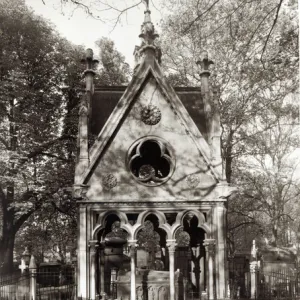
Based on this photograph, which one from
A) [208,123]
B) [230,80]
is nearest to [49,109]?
[230,80]

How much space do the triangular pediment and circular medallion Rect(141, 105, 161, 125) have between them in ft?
0.30

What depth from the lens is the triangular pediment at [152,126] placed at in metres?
12.3

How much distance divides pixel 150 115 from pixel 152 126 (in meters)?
0.33

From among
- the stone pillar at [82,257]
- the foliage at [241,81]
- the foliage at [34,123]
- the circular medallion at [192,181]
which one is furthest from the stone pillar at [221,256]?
the foliage at [34,123]

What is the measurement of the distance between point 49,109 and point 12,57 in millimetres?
3381

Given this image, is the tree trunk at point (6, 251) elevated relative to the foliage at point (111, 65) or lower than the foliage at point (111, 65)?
lower

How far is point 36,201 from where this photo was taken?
2217cm

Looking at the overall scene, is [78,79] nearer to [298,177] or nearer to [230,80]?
[230,80]

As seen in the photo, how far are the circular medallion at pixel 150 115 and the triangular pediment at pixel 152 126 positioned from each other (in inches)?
3.6

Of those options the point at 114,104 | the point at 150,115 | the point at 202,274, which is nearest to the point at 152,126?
the point at 150,115

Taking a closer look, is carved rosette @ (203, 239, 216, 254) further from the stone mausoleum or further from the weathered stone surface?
the weathered stone surface

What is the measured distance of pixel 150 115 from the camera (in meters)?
12.6

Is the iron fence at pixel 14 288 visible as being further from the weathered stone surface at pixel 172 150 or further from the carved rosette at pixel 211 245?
the carved rosette at pixel 211 245

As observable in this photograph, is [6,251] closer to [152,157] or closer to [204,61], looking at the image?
[152,157]
